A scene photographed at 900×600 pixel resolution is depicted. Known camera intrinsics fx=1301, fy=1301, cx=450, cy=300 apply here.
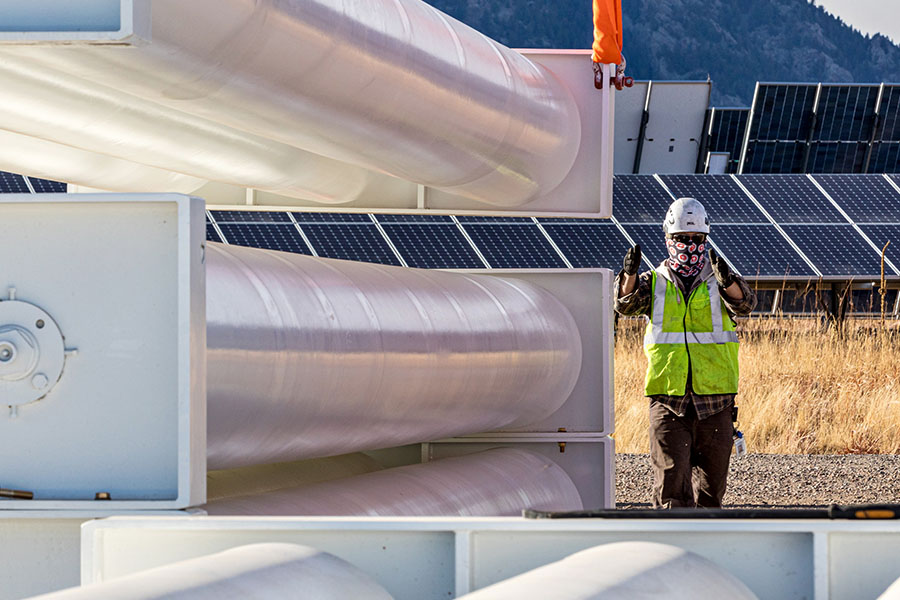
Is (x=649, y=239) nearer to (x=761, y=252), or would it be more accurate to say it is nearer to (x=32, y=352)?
(x=761, y=252)

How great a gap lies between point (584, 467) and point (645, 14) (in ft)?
516

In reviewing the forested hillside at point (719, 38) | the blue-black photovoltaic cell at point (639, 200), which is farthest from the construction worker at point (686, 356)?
the forested hillside at point (719, 38)

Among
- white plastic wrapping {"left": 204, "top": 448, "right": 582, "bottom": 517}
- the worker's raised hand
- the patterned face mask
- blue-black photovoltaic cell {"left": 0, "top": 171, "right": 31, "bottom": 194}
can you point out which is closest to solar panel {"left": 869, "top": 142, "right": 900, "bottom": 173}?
blue-black photovoltaic cell {"left": 0, "top": 171, "right": 31, "bottom": 194}

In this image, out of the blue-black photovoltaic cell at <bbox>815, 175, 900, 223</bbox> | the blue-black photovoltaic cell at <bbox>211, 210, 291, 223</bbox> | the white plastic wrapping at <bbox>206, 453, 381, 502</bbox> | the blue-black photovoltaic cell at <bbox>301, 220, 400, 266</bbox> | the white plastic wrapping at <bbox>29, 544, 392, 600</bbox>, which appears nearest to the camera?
the white plastic wrapping at <bbox>29, 544, 392, 600</bbox>

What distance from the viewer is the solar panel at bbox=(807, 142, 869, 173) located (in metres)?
28.0

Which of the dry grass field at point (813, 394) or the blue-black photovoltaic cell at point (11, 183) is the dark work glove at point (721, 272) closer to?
the dry grass field at point (813, 394)

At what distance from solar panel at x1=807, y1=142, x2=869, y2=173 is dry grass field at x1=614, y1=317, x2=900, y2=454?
1570cm

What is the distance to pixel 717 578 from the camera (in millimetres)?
2367

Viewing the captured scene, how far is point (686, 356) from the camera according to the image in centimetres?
624

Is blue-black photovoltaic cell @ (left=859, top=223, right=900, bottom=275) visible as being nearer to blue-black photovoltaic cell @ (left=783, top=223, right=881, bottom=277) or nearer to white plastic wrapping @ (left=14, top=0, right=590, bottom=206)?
blue-black photovoltaic cell @ (left=783, top=223, right=881, bottom=277)

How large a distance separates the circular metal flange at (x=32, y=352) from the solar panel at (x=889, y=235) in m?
16.7

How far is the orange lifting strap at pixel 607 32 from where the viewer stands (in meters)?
5.30

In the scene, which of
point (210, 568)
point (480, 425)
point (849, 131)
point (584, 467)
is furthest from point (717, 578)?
point (849, 131)

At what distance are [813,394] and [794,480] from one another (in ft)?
7.71
